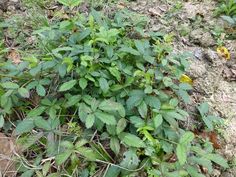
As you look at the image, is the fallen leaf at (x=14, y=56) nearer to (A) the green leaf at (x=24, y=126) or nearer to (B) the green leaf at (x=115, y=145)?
(A) the green leaf at (x=24, y=126)

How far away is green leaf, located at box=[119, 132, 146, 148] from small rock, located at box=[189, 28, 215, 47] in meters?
1.10

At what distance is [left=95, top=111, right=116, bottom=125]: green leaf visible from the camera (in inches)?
76.9

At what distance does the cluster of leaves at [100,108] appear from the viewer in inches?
76.7

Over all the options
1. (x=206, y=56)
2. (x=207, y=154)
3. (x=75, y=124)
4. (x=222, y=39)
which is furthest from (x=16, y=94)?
(x=222, y=39)

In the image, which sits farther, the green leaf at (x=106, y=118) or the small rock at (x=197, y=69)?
the small rock at (x=197, y=69)

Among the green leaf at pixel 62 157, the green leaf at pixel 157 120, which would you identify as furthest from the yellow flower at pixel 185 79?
the green leaf at pixel 62 157

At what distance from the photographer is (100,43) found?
229 centimetres

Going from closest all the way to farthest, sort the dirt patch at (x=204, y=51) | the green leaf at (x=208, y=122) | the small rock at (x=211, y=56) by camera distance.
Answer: the green leaf at (x=208, y=122)
the dirt patch at (x=204, y=51)
the small rock at (x=211, y=56)

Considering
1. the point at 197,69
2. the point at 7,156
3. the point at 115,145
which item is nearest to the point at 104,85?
the point at 115,145

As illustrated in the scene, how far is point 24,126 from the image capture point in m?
2.03

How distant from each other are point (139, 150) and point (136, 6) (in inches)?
57.0

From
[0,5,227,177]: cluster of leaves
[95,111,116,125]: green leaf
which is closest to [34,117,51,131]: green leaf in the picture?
[0,5,227,177]: cluster of leaves

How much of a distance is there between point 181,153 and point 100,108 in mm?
488

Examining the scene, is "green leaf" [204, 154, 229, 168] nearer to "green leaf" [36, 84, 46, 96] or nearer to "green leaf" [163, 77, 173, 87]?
"green leaf" [163, 77, 173, 87]
